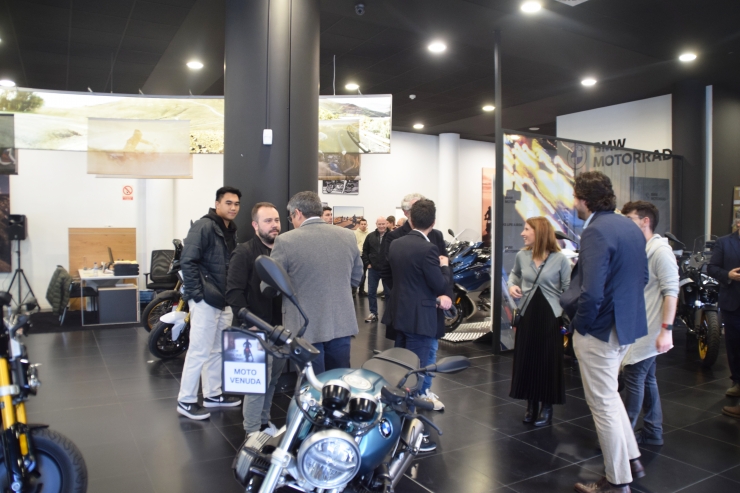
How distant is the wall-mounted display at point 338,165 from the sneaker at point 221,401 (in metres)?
3.07

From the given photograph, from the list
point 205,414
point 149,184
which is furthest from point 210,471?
point 149,184

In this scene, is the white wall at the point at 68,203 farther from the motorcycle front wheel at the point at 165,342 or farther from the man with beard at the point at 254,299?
the man with beard at the point at 254,299

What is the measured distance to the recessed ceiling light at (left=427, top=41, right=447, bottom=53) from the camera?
6789 mm

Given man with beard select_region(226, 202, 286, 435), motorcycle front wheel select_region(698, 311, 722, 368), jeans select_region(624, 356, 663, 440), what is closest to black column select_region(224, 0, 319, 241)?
man with beard select_region(226, 202, 286, 435)

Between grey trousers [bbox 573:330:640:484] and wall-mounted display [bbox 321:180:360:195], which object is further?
wall-mounted display [bbox 321:180:360:195]

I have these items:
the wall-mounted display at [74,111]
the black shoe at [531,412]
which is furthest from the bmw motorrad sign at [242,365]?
the wall-mounted display at [74,111]

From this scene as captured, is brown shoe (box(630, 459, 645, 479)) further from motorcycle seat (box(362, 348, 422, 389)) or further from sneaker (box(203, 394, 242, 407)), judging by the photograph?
sneaker (box(203, 394, 242, 407))

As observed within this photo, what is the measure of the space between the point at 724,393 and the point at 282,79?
454 cm

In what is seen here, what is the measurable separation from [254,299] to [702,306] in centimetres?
459

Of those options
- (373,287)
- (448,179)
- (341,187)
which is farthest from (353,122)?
(448,179)

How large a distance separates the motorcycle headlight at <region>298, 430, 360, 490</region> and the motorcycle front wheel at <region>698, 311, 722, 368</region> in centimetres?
485

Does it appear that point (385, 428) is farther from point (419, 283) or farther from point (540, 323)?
point (540, 323)

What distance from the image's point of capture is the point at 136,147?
5.94m

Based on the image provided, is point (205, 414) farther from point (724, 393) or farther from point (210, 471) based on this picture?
point (724, 393)
